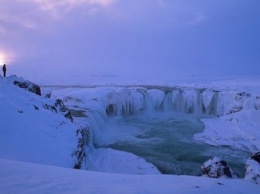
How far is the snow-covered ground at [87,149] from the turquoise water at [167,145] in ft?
2.89

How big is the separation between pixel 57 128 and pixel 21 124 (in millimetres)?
1510

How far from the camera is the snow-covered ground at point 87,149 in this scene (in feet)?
14.2

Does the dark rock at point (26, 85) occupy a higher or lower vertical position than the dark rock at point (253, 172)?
higher

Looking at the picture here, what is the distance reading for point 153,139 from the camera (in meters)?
18.0

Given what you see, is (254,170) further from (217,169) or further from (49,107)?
(49,107)

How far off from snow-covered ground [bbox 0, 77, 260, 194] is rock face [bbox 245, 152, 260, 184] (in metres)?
0.10

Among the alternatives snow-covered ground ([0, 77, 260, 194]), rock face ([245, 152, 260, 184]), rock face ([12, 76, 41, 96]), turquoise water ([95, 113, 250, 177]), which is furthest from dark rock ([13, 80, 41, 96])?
rock face ([245, 152, 260, 184])

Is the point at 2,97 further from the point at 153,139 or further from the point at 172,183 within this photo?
the point at 153,139

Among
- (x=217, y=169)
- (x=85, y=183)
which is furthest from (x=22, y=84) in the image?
(x=85, y=183)

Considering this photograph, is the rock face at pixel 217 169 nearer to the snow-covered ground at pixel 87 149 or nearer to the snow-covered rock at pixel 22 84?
the snow-covered ground at pixel 87 149

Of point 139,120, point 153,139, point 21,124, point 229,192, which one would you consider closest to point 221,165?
point 229,192

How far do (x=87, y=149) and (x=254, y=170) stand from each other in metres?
8.83

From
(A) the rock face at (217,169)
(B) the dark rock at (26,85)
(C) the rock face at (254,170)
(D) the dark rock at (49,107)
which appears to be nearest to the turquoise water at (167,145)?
(A) the rock face at (217,169)

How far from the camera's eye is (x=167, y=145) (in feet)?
54.7
